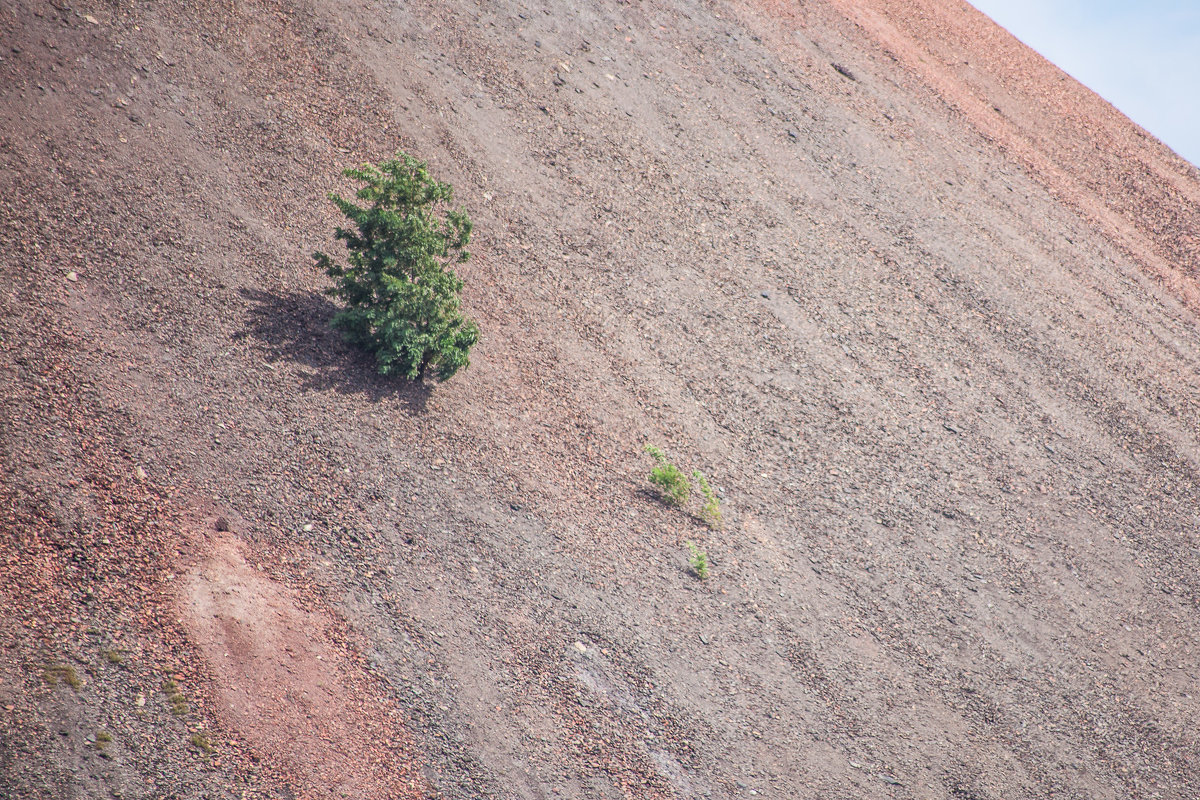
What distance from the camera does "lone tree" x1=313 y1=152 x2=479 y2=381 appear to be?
633 cm

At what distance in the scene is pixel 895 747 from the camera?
5707mm

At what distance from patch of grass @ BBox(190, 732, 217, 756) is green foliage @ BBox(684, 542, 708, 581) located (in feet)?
12.1

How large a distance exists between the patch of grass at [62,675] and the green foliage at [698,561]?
166 inches

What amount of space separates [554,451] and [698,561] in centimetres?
160

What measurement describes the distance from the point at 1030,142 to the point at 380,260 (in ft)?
45.5

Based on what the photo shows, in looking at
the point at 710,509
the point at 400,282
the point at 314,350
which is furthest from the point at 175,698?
the point at 710,509

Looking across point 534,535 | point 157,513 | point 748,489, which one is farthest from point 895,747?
point 157,513

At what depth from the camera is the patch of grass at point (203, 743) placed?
12.9 ft

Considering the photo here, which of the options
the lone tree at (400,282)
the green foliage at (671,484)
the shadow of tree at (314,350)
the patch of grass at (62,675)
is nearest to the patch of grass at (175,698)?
the patch of grass at (62,675)

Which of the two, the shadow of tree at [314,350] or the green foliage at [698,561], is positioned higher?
the green foliage at [698,561]

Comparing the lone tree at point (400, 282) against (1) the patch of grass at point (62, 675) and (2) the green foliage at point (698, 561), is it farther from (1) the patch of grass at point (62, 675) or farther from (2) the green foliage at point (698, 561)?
(1) the patch of grass at point (62, 675)

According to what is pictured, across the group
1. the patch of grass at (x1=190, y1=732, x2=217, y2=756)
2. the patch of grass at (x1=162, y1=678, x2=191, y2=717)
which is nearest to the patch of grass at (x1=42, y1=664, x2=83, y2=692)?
the patch of grass at (x1=162, y1=678, x2=191, y2=717)

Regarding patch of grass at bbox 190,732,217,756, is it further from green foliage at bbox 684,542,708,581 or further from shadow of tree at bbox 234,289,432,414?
green foliage at bbox 684,542,708,581

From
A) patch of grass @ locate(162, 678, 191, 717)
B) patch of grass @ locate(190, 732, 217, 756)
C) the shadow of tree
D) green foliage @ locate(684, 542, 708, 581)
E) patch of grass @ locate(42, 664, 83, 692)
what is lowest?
patch of grass @ locate(42, 664, 83, 692)
